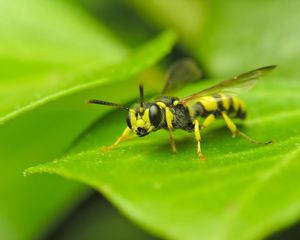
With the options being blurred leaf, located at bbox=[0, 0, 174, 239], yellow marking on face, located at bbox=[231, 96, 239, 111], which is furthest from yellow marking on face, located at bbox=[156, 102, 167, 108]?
yellow marking on face, located at bbox=[231, 96, 239, 111]

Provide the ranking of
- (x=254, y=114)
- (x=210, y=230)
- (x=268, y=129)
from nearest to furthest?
(x=210, y=230) < (x=268, y=129) < (x=254, y=114)

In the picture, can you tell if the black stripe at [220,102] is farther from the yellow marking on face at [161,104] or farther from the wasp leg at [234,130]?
the yellow marking on face at [161,104]

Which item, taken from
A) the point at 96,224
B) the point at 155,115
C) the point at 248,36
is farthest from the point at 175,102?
the point at 96,224

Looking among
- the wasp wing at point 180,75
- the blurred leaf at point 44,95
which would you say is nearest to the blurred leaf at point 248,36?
the blurred leaf at point 44,95

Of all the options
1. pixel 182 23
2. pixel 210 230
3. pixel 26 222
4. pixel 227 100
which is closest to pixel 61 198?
pixel 26 222

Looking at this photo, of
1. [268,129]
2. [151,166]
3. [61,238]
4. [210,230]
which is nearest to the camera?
[210,230]

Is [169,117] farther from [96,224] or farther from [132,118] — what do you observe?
[96,224]

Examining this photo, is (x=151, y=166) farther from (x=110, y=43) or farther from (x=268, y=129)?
(x=110, y=43)
